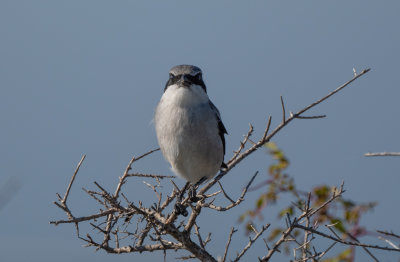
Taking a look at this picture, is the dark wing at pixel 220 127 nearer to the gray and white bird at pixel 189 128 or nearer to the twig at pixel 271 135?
the gray and white bird at pixel 189 128

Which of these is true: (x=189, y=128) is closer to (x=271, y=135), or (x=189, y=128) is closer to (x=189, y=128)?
(x=189, y=128)

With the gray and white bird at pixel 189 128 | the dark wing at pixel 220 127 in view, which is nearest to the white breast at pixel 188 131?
the gray and white bird at pixel 189 128

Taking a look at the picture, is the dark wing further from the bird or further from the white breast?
the white breast

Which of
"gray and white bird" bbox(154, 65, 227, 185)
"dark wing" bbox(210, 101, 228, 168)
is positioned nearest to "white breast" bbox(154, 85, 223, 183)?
"gray and white bird" bbox(154, 65, 227, 185)

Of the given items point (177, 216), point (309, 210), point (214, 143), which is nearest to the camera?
point (309, 210)

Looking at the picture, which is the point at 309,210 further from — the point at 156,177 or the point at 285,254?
the point at 156,177

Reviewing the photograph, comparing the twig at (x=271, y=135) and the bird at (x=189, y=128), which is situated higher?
the bird at (x=189, y=128)

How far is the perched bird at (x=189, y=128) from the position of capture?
202 inches

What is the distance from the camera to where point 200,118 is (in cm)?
516

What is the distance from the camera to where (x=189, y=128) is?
511 cm

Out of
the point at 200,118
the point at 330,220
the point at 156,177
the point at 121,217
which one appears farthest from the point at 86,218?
the point at 330,220

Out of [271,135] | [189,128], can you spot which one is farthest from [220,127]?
[271,135]

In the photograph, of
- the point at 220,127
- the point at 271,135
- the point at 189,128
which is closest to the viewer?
the point at 271,135

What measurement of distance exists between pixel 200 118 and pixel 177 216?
957 mm
